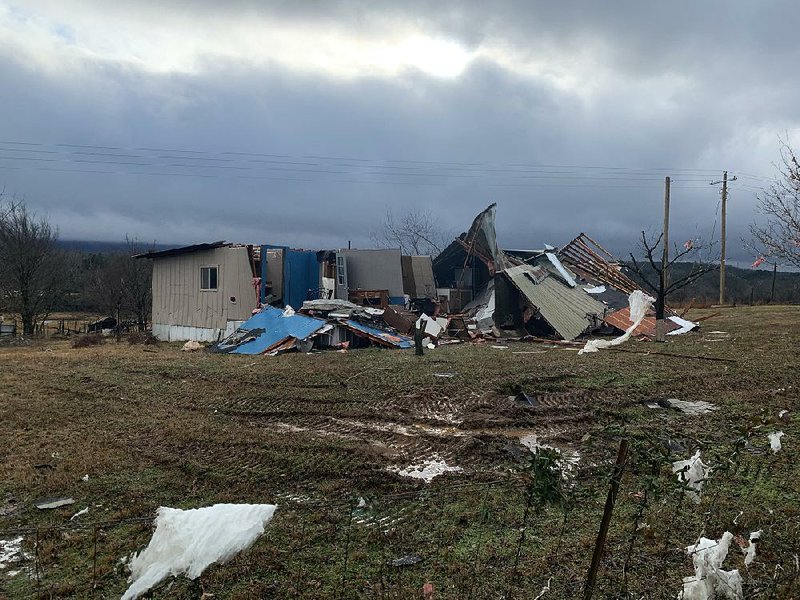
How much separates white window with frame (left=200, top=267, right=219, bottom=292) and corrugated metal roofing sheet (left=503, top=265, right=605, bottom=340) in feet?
35.4

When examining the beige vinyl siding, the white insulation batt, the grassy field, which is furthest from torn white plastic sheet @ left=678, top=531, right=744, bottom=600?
the beige vinyl siding

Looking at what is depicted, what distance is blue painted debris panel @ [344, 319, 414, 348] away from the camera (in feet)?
55.4

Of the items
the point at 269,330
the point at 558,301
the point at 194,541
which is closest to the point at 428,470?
the point at 194,541

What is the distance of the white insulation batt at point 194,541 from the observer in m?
3.08

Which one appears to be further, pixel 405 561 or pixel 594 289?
pixel 594 289

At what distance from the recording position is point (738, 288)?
149ft

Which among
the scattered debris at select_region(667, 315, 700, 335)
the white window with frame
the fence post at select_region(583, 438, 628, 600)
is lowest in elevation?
the scattered debris at select_region(667, 315, 700, 335)

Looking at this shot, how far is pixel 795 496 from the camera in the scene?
4.65 meters

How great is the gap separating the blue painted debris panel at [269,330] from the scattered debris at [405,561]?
41.1 feet

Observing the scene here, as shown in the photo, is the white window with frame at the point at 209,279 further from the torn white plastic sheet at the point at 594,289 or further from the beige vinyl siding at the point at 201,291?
the torn white plastic sheet at the point at 594,289

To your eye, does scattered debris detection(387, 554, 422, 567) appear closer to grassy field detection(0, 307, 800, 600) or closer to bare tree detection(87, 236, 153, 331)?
grassy field detection(0, 307, 800, 600)

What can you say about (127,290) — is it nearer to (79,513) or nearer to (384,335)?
(384,335)

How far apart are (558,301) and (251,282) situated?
1115 cm

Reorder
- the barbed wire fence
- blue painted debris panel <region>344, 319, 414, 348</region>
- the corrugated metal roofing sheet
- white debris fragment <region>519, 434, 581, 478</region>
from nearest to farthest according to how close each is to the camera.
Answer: the barbed wire fence < white debris fragment <region>519, 434, 581, 478</region> < blue painted debris panel <region>344, 319, 414, 348</region> < the corrugated metal roofing sheet
